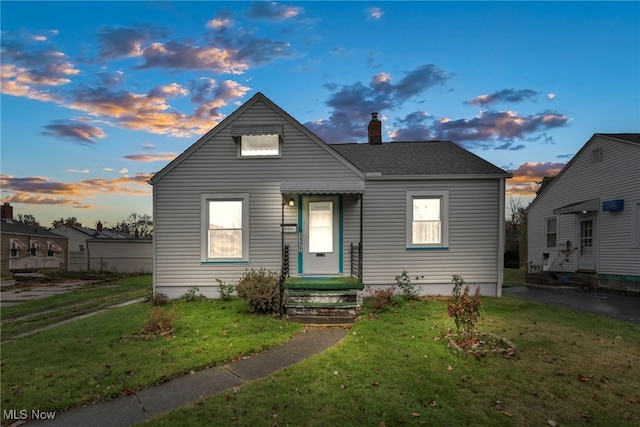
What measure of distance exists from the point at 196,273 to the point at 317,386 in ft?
24.6

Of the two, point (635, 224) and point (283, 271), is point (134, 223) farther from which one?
point (635, 224)

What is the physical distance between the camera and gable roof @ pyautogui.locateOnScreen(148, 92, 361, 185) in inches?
423

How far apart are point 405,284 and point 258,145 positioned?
6.81 meters

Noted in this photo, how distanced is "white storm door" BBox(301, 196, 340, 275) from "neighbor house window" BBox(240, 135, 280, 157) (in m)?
2.03

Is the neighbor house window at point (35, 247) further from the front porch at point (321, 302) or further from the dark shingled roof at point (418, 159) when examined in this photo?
the front porch at point (321, 302)

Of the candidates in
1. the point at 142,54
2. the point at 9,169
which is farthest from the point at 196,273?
the point at 142,54

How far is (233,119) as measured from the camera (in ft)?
35.8

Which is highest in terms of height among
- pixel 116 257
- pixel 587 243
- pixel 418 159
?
pixel 418 159

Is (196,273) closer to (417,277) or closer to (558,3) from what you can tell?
(417,277)

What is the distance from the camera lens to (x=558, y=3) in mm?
10914

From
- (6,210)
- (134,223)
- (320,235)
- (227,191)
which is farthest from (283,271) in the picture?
(134,223)

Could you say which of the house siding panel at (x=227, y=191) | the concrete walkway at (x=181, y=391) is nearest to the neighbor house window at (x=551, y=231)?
the house siding panel at (x=227, y=191)

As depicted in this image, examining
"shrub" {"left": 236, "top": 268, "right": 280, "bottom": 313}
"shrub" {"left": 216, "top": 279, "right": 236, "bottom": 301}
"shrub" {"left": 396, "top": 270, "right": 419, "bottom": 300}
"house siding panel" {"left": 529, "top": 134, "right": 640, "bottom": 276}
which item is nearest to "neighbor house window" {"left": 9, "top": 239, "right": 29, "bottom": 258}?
"shrub" {"left": 216, "top": 279, "right": 236, "bottom": 301}

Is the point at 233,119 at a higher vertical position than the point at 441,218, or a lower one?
higher
